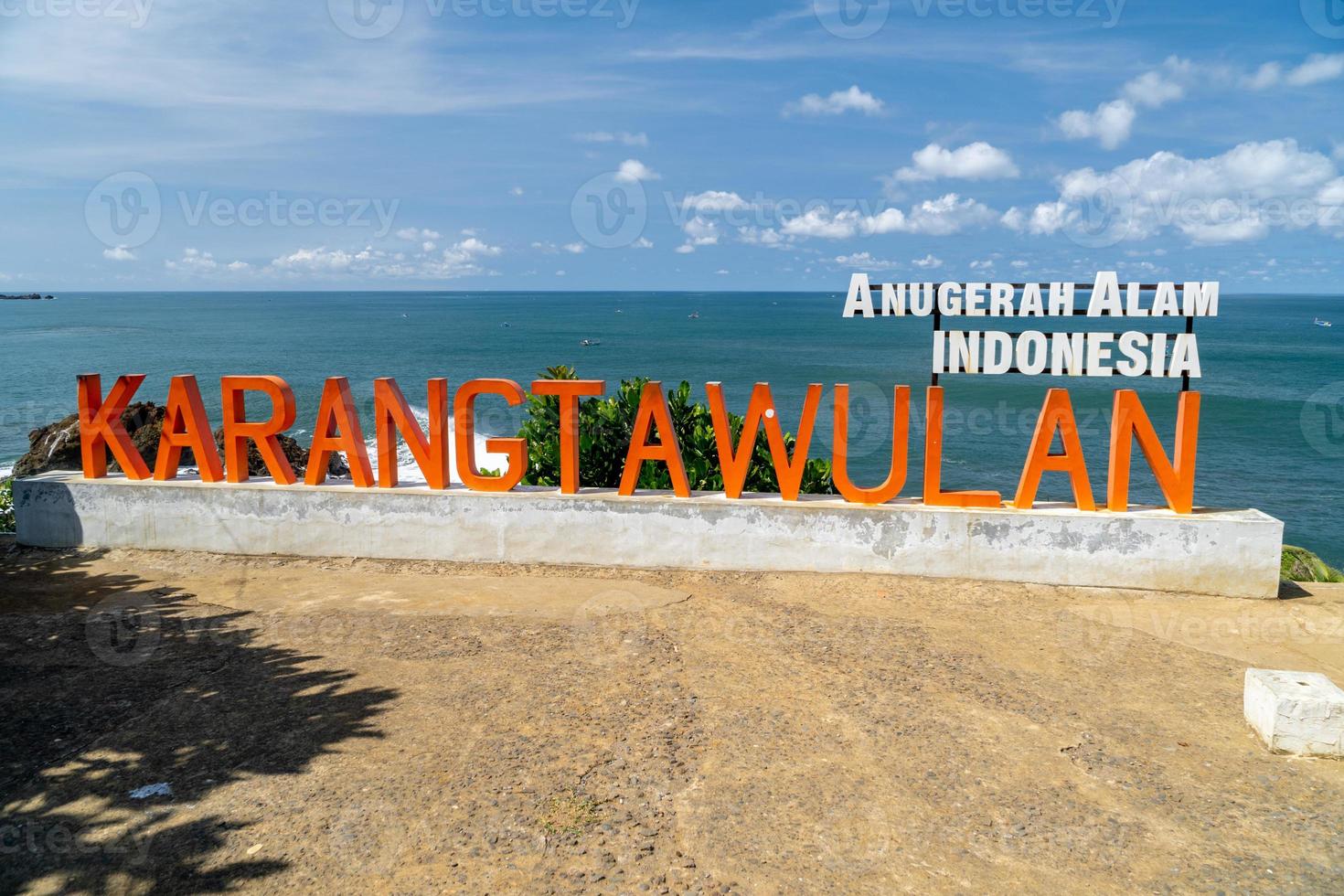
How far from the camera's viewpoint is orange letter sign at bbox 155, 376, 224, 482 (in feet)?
38.0

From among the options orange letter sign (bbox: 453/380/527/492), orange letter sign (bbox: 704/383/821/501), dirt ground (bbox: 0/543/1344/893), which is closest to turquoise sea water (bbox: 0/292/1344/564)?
orange letter sign (bbox: 704/383/821/501)

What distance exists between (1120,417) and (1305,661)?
116 inches

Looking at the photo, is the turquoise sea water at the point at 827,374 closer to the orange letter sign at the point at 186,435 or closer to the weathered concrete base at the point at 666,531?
the weathered concrete base at the point at 666,531

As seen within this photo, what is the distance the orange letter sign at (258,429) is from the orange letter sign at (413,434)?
1081 mm

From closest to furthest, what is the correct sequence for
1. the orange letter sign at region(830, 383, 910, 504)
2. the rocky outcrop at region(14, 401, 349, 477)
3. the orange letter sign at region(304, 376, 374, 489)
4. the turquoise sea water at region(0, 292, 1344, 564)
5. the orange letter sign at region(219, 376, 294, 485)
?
the orange letter sign at region(830, 383, 910, 504) < the orange letter sign at region(304, 376, 374, 489) < the orange letter sign at region(219, 376, 294, 485) < the rocky outcrop at region(14, 401, 349, 477) < the turquoise sea water at region(0, 292, 1344, 564)

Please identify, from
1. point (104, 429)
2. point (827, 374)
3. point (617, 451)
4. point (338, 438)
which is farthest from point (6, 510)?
point (827, 374)

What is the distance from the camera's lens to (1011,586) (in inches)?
400

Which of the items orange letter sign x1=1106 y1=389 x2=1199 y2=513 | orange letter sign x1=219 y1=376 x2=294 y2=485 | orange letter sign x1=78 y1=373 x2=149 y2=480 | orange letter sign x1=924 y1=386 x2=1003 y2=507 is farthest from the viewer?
orange letter sign x1=78 y1=373 x2=149 y2=480

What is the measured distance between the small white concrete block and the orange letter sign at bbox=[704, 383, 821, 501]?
4.97 metres

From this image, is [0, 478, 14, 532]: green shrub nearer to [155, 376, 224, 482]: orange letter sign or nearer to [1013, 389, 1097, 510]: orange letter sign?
[155, 376, 224, 482]: orange letter sign

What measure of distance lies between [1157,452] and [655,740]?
6526 mm

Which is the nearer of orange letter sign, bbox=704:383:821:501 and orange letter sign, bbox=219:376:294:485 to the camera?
orange letter sign, bbox=704:383:821:501

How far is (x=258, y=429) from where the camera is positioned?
11633mm

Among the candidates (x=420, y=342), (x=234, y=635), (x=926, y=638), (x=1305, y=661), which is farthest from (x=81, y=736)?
(x=420, y=342)
